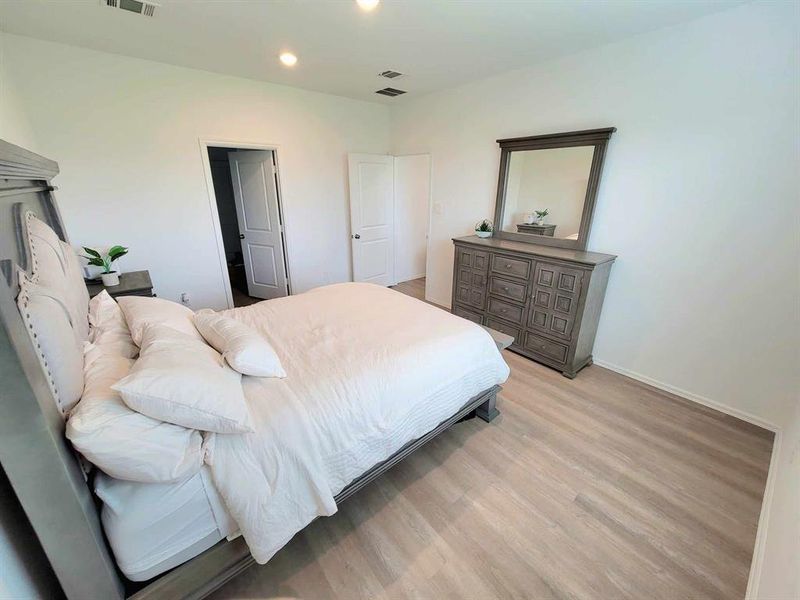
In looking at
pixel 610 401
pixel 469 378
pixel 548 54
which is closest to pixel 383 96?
pixel 548 54

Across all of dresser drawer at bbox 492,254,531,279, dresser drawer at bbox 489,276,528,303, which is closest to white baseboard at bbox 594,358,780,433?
dresser drawer at bbox 489,276,528,303

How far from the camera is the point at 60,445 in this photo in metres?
0.84

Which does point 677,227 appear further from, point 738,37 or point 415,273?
point 415,273

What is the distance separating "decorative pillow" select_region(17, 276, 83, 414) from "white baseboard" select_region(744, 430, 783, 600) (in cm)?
256

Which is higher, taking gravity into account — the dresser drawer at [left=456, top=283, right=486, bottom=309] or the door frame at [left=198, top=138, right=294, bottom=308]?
the door frame at [left=198, top=138, right=294, bottom=308]

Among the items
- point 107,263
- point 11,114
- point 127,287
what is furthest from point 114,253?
point 11,114

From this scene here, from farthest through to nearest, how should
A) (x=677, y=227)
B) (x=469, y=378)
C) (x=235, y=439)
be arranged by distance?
(x=677, y=227), (x=469, y=378), (x=235, y=439)

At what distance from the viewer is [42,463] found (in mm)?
804

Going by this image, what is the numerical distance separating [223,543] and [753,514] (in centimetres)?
252

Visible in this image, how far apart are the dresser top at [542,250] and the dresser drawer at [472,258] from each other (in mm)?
81

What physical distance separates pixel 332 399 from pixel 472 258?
94.7 inches

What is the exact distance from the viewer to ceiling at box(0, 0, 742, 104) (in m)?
1.99

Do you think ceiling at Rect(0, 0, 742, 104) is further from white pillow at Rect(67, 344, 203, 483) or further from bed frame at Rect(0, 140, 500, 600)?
white pillow at Rect(67, 344, 203, 483)

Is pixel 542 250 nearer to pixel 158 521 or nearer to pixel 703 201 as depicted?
pixel 703 201
